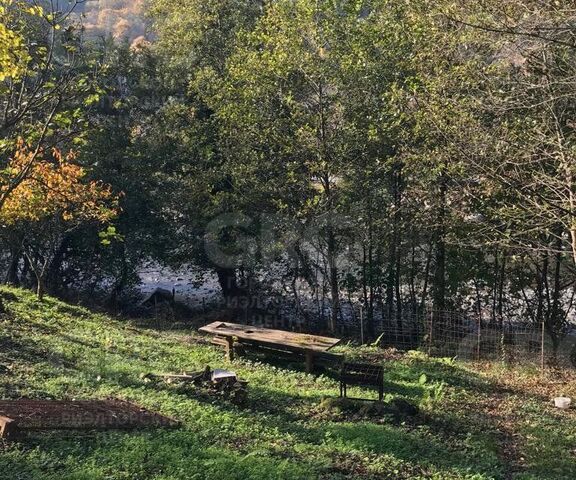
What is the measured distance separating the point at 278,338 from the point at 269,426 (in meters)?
4.18

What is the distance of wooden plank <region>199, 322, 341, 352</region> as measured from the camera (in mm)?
11164

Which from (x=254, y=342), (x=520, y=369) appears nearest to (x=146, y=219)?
(x=254, y=342)

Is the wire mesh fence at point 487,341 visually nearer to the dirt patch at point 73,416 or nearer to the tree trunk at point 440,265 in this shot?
the tree trunk at point 440,265

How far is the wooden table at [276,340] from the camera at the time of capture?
36.6 feet

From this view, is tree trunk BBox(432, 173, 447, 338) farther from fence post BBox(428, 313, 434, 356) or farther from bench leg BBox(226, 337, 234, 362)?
bench leg BBox(226, 337, 234, 362)

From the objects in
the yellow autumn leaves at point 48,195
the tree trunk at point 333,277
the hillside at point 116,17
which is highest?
the hillside at point 116,17

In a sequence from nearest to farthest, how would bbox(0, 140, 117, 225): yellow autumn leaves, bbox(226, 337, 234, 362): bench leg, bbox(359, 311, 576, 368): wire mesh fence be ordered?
bbox(226, 337, 234, 362): bench leg → bbox(359, 311, 576, 368): wire mesh fence → bbox(0, 140, 117, 225): yellow autumn leaves

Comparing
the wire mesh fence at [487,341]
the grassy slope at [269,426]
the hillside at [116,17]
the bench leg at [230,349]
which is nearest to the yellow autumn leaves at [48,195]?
the grassy slope at [269,426]

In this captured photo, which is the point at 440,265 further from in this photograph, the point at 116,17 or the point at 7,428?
the point at 116,17

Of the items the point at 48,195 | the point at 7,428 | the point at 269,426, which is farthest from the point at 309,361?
the point at 48,195

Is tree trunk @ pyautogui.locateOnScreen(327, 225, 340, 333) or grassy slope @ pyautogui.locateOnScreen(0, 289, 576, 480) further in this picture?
tree trunk @ pyautogui.locateOnScreen(327, 225, 340, 333)

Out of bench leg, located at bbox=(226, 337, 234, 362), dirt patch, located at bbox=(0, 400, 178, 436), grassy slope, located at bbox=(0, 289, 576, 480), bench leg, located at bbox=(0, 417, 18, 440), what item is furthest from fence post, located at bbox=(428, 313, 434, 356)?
bench leg, located at bbox=(0, 417, 18, 440)

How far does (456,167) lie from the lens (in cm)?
1179

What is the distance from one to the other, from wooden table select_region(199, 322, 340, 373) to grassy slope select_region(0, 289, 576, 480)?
39 cm
